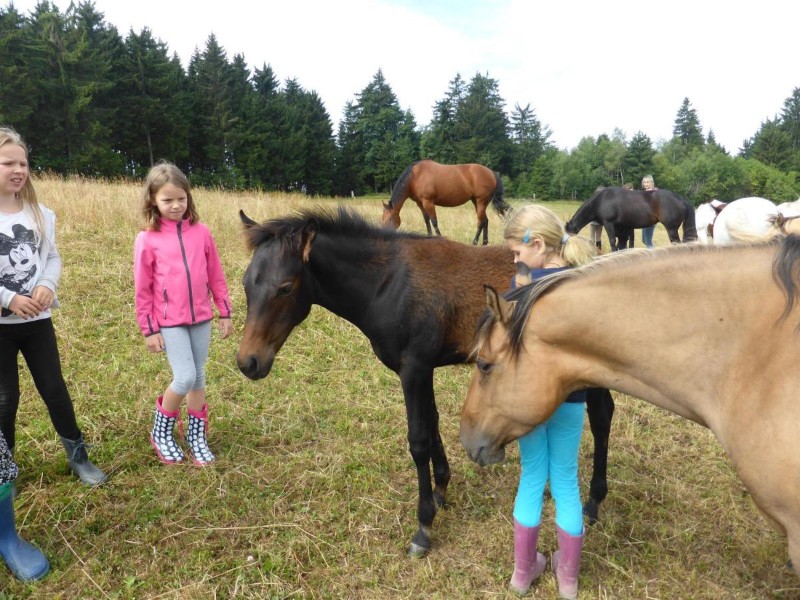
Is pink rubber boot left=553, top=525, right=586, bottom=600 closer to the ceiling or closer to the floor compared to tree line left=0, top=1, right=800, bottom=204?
closer to the floor

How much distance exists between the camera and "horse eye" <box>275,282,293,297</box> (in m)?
2.52

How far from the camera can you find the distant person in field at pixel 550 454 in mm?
2139

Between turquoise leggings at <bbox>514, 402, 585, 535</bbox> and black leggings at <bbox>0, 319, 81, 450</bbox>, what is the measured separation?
276 centimetres

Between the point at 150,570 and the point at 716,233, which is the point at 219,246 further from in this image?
the point at 716,233

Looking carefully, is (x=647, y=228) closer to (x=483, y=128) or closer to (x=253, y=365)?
(x=253, y=365)

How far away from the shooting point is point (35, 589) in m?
2.29

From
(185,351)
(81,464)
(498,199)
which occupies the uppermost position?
(498,199)

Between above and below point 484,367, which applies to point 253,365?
below

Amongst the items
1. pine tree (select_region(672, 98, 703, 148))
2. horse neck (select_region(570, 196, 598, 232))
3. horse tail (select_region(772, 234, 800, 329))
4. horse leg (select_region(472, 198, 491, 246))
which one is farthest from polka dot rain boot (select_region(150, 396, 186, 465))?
pine tree (select_region(672, 98, 703, 148))

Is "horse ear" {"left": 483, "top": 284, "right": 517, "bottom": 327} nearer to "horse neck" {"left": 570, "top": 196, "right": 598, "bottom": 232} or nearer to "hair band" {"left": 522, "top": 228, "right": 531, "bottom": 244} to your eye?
"hair band" {"left": 522, "top": 228, "right": 531, "bottom": 244}

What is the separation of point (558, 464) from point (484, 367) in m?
0.70

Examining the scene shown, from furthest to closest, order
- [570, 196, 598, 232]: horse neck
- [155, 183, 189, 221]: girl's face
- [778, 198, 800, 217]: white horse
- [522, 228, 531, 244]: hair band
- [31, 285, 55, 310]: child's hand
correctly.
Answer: [570, 196, 598, 232]: horse neck
[778, 198, 800, 217]: white horse
[155, 183, 189, 221]: girl's face
[31, 285, 55, 310]: child's hand
[522, 228, 531, 244]: hair band

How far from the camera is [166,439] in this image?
3.43m

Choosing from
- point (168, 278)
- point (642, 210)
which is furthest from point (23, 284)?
point (642, 210)
